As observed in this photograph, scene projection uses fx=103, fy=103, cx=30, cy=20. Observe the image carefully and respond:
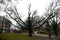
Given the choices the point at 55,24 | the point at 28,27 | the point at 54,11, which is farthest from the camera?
the point at 55,24

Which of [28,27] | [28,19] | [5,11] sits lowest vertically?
[28,27]

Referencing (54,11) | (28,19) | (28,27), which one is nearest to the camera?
(54,11)

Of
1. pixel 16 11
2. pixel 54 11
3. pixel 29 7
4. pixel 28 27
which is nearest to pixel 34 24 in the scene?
pixel 28 27

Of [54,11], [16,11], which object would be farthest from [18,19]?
[54,11]

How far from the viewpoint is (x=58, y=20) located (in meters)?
30.2

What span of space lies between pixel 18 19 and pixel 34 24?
4797mm

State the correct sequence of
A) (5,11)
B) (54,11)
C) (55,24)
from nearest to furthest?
(54,11) < (5,11) < (55,24)

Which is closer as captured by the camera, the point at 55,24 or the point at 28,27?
the point at 28,27

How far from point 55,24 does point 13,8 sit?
1331cm

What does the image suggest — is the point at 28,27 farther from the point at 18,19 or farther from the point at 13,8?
the point at 13,8

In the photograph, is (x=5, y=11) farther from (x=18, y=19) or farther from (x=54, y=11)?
(x=54, y=11)

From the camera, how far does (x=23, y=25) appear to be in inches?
969

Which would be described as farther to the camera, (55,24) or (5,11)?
(55,24)

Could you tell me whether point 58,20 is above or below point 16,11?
below
